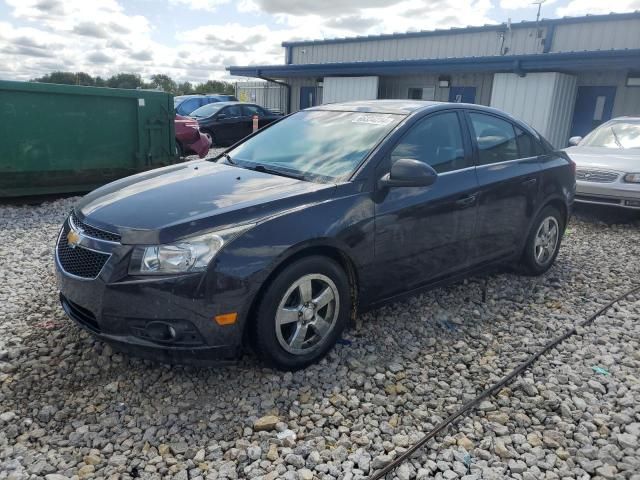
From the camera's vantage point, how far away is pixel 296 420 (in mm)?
2875

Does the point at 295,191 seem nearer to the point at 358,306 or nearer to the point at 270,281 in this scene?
the point at 270,281

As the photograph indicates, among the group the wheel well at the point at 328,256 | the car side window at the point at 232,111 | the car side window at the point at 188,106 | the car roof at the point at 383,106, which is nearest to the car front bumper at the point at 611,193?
the car roof at the point at 383,106

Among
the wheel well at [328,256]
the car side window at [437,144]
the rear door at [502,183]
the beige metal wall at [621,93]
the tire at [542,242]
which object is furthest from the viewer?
the beige metal wall at [621,93]

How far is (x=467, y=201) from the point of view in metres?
4.09

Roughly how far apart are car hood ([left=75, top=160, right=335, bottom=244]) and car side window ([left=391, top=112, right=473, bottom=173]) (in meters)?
0.80

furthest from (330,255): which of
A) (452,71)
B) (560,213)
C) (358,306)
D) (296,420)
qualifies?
(452,71)

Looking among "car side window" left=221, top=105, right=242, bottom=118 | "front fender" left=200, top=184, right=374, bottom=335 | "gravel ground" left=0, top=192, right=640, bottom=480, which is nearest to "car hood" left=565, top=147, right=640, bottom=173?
"gravel ground" left=0, top=192, right=640, bottom=480

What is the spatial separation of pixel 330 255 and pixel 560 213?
3.14 metres

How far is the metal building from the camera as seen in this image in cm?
1404

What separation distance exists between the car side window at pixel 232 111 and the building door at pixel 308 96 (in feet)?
17.3

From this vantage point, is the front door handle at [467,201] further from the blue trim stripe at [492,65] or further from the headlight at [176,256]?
the blue trim stripe at [492,65]

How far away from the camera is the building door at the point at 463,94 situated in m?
17.0

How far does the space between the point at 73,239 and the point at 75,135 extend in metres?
5.42

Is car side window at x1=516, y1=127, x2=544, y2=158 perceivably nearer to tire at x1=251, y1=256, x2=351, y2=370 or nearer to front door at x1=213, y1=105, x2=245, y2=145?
tire at x1=251, y1=256, x2=351, y2=370
